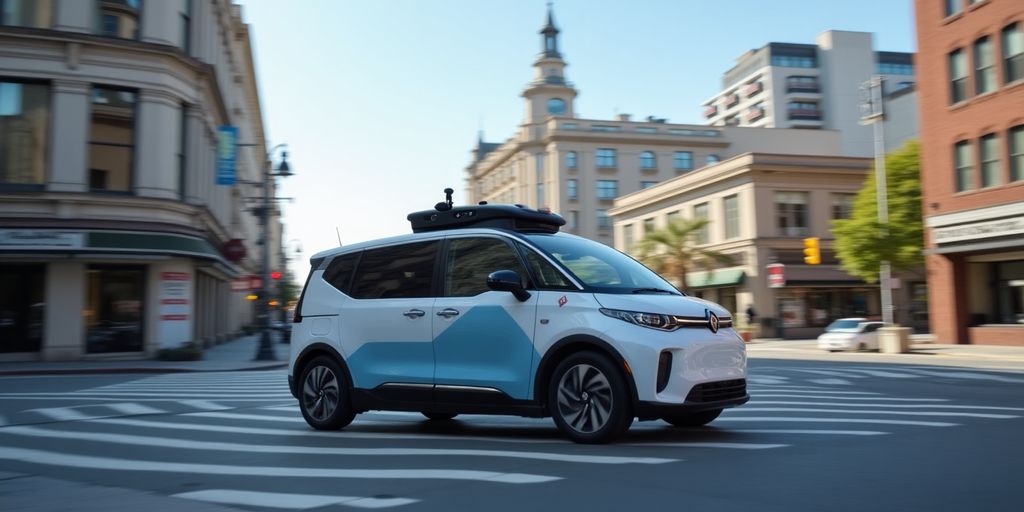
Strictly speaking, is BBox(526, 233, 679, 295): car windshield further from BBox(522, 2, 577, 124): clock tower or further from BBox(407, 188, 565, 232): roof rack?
BBox(522, 2, 577, 124): clock tower

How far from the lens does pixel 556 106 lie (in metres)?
88.4

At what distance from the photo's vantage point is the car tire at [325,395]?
860 cm

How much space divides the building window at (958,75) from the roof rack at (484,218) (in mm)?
27215

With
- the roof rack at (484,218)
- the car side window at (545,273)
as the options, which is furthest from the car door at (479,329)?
the roof rack at (484,218)

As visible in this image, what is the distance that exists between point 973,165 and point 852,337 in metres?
7.40

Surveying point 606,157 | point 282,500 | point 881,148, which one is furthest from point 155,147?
point 606,157

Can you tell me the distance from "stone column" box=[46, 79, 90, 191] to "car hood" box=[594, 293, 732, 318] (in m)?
22.2

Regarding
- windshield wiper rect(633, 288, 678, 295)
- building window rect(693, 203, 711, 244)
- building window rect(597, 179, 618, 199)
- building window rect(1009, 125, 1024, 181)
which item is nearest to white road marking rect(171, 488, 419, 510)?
windshield wiper rect(633, 288, 678, 295)

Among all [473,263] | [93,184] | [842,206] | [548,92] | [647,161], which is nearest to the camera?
[473,263]

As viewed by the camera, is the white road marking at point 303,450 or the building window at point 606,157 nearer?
the white road marking at point 303,450

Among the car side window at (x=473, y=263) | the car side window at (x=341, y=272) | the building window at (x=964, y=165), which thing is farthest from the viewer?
the building window at (x=964, y=165)

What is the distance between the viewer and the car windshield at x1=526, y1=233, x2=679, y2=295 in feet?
23.9

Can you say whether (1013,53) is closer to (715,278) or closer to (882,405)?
(715,278)

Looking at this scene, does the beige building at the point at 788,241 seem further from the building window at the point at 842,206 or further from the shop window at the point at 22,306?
the shop window at the point at 22,306
